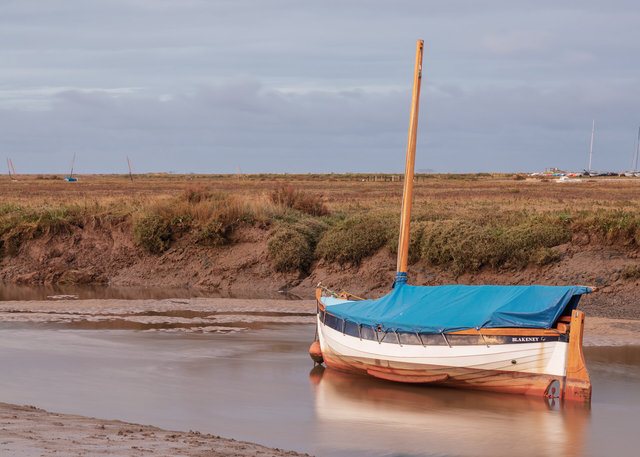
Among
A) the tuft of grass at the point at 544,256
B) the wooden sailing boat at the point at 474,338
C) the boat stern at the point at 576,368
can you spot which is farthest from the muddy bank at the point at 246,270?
the boat stern at the point at 576,368

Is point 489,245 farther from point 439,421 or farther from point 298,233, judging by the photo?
point 439,421

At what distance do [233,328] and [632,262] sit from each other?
46.3 ft

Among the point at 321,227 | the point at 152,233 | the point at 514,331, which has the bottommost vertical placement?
the point at 152,233

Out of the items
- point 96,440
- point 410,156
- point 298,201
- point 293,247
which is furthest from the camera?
point 298,201

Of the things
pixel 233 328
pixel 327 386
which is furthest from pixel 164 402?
pixel 233 328

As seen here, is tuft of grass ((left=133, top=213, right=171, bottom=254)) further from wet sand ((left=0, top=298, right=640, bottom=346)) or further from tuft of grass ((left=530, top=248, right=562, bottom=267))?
tuft of grass ((left=530, top=248, right=562, bottom=267))

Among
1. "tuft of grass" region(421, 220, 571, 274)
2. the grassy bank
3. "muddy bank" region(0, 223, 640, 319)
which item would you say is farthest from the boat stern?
"tuft of grass" region(421, 220, 571, 274)

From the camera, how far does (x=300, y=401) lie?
46.1 feet

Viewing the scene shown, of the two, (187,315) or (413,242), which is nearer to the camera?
(187,315)

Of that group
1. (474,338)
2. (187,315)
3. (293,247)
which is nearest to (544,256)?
(293,247)

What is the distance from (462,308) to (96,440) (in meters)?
7.70

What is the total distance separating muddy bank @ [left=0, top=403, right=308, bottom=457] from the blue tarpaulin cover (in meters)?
5.28

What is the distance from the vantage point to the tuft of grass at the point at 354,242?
30.4m

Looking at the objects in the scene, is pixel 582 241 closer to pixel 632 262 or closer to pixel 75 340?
pixel 632 262
